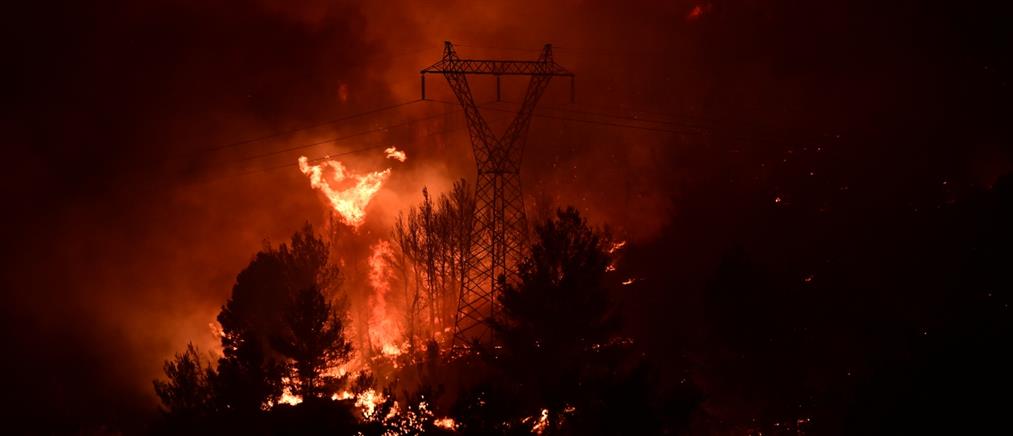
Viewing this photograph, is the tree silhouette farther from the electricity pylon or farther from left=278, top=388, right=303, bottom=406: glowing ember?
left=278, top=388, right=303, bottom=406: glowing ember

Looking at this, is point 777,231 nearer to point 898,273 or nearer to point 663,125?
point 898,273

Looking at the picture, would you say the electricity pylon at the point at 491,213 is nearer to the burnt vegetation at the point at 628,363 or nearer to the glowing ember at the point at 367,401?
the burnt vegetation at the point at 628,363

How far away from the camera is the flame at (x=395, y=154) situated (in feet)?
213

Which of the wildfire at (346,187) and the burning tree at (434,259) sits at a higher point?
the wildfire at (346,187)

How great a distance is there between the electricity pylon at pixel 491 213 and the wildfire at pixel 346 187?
9.12m

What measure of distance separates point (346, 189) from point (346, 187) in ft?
0.55

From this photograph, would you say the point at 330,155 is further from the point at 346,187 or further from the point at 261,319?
the point at 261,319

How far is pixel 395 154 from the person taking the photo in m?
64.9

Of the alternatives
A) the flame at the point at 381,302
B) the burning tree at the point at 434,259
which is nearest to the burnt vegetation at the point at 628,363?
the burning tree at the point at 434,259

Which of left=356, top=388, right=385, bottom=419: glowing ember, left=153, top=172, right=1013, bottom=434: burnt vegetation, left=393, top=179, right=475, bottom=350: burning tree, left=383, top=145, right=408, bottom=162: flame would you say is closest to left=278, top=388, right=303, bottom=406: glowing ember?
left=153, top=172, right=1013, bottom=434: burnt vegetation

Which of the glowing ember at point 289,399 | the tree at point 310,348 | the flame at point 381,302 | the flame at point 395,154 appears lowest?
the glowing ember at point 289,399

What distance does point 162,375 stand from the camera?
2292 inches

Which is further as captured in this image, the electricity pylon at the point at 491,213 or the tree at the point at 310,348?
the electricity pylon at the point at 491,213

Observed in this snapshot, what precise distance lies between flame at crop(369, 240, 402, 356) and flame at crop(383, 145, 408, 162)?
8169 millimetres
